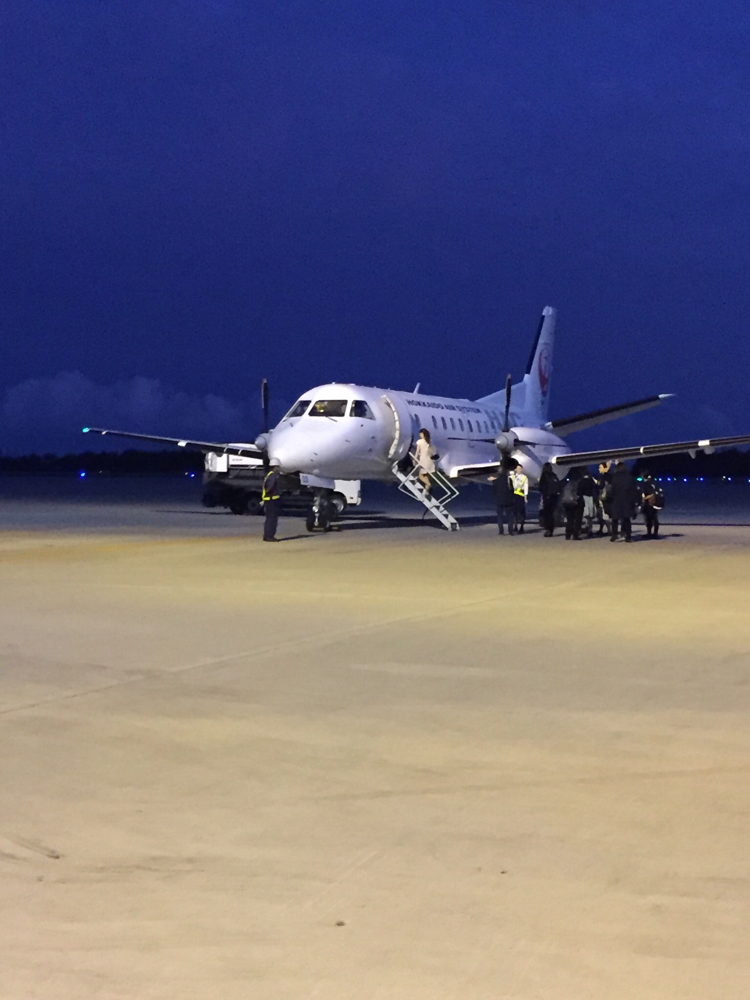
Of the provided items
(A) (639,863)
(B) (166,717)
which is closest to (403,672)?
(B) (166,717)

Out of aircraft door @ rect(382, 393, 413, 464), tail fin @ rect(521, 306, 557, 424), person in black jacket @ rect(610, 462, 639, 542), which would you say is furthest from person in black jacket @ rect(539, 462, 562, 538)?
tail fin @ rect(521, 306, 557, 424)

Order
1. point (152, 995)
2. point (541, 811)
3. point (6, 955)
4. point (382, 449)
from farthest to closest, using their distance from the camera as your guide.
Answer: point (382, 449) < point (541, 811) < point (6, 955) < point (152, 995)

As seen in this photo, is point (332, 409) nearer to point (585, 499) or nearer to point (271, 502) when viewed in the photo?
point (271, 502)

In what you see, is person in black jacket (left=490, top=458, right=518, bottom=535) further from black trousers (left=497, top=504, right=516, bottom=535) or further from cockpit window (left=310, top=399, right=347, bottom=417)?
cockpit window (left=310, top=399, right=347, bottom=417)

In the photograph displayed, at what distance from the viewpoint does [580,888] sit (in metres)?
4.48

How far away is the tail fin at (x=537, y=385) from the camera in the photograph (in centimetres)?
3809

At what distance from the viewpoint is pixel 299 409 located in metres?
26.0

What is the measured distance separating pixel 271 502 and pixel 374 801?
1686 centimetres

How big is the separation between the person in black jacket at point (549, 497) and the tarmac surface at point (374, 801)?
12.9m

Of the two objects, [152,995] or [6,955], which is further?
[6,955]

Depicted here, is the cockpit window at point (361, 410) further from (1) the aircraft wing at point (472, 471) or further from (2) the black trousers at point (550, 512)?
(2) the black trousers at point (550, 512)

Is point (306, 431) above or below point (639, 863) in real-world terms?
above

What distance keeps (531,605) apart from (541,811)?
7.90 meters

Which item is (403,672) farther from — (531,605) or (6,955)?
(6,955)
